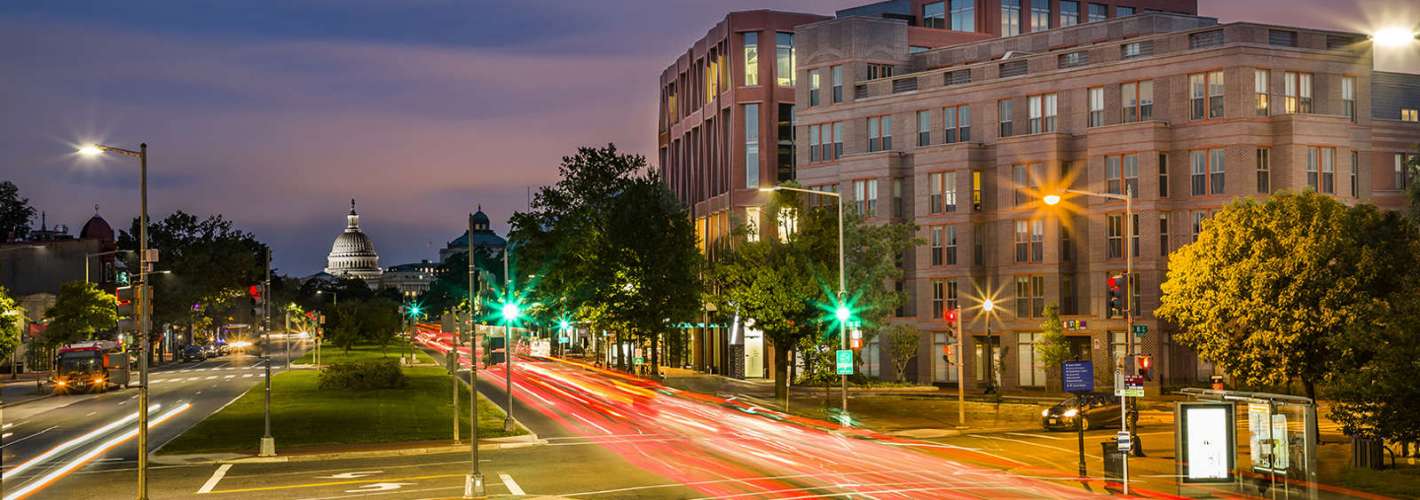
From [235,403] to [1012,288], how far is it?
4104 centimetres

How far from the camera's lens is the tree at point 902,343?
75.6m

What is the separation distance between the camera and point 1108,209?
71750 millimetres

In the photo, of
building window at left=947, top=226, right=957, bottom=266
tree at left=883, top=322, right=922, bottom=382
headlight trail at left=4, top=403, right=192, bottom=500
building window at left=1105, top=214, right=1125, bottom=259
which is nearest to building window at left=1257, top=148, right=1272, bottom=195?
building window at left=1105, top=214, right=1125, bottom=259

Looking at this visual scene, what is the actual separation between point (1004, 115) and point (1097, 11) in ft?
116

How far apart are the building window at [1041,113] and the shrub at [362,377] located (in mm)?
38019

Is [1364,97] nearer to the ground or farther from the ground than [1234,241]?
farther from the ground

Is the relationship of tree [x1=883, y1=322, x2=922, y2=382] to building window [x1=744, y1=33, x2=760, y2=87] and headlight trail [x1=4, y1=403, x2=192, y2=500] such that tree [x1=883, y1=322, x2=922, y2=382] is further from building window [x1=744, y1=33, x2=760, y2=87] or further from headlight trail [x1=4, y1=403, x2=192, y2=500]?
headlight trail [x1=4, y1=403, x2=192, y2=500]

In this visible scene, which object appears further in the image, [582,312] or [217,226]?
[217,226]

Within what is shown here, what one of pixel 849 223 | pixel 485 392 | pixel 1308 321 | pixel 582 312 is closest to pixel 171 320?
pixel 582 312

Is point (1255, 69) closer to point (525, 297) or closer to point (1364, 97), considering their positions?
point (1364, 97)

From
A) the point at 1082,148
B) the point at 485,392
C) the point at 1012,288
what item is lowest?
the point at 485,392

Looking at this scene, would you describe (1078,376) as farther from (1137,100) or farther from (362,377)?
(362,377)

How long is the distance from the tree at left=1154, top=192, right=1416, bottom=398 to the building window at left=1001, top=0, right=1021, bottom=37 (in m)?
56.4

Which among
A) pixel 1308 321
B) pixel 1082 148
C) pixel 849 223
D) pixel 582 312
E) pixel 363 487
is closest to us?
pixel 363 487
